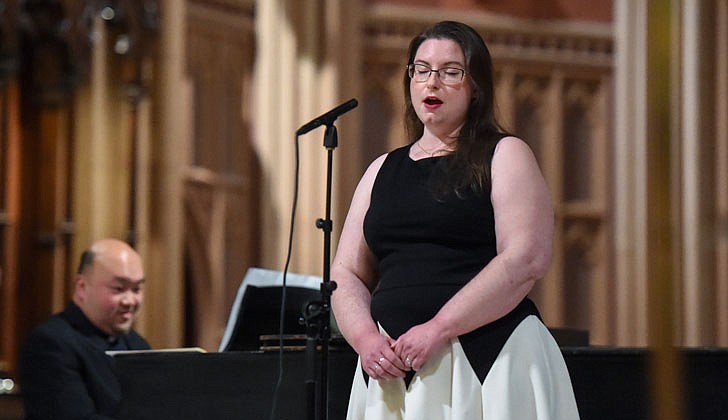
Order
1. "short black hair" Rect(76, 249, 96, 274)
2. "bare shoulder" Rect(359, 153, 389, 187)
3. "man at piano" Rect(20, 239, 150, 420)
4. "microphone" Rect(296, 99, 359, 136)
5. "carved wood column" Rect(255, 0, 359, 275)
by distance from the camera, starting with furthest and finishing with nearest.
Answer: "carved wood column" Rect(255, 0, 359, 275)
"short black hair" Rect(76, 249, 96, 274)
"man at piano" Rect(20, 239, 150, 420)
"microphone" Rect(296, 99, 359, 136)
"bare shoulder" Rect(359, 153, 389, 187)

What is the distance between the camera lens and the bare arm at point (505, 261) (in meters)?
2.23

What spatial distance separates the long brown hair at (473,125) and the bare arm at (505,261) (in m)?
0.03

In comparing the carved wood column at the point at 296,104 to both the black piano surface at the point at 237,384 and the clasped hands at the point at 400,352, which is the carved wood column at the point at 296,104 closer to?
the black piano surface at the point at 237,384

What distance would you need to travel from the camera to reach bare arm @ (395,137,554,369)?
2.23 meters

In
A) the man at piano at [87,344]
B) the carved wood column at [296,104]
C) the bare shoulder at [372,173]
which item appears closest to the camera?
the bare shoulder at [372,173]

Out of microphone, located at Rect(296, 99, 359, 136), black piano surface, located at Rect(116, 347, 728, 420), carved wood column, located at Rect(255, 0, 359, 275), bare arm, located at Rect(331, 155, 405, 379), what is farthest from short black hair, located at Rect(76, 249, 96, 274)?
carved wood column, located at Rect(255, 0, 359, 275)

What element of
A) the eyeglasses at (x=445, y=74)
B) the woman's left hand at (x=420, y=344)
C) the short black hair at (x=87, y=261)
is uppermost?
the eyeglasses at (x=445, y=74)

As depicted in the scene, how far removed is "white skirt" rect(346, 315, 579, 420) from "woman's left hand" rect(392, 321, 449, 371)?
0.03 metres

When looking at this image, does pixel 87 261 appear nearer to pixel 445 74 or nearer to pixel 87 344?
pixel 87 344

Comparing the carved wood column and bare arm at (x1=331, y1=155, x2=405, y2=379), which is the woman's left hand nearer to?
bare arm at (x1=331, y1=155, x2=405, y2=379)

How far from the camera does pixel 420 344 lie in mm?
2232

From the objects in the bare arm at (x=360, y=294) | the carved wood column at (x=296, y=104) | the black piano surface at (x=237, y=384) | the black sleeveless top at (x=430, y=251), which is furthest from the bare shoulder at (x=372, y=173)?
the carved wood column at (x=296, y=104)

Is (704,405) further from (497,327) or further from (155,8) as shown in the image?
(155,8)

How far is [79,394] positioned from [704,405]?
6.76ft
